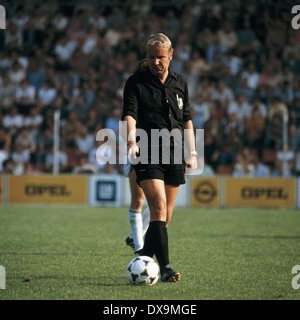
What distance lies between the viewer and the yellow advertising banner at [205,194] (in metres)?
16.8

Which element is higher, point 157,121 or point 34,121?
point 34,121

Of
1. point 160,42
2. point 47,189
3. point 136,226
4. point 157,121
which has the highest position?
point 160,42

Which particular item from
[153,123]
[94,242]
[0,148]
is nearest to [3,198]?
[0,148]

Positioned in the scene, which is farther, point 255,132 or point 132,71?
point 132,71

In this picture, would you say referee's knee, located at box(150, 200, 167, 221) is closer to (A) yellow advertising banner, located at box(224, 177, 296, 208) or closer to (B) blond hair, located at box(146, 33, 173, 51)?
(B) blond hair, located at box(146, 33, 173, 51)

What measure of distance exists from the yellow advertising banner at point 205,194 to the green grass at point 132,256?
2.56m

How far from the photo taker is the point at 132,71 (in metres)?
18.5

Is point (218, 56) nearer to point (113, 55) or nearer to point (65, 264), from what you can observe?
point (113, 55)

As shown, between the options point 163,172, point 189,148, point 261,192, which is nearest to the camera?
point 163,172

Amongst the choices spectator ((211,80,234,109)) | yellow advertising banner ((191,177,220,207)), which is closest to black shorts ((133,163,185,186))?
yellow advertising banner ((191,177,220,207))

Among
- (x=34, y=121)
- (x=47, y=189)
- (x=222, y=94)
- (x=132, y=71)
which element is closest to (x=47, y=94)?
(x=34, y=121)

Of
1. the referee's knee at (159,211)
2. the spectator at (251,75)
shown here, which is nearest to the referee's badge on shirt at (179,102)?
the referee's knee at (159,211)

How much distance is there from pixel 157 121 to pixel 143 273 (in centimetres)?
140

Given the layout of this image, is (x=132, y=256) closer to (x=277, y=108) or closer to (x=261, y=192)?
(x=261, y=192)
